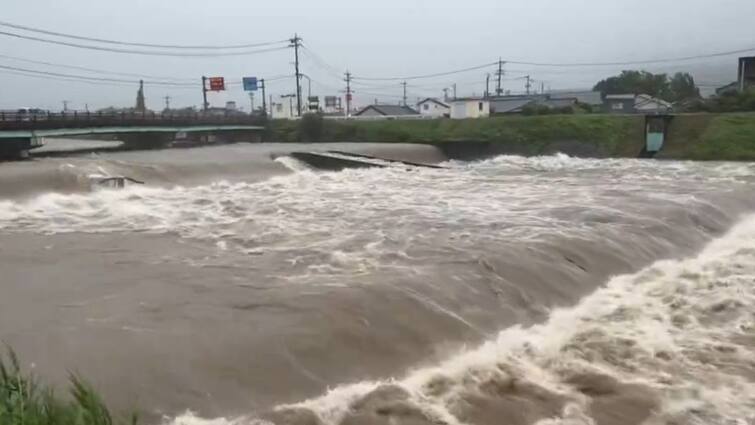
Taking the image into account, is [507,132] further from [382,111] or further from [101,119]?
[382,111]

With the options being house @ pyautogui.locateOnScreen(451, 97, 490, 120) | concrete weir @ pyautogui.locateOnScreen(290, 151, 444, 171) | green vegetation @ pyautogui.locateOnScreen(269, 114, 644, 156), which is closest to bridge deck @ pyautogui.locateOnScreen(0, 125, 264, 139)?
green vegetation @ pyautogui.locateOnScreen(269, 114, 644, 156)

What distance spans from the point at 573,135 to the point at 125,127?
21.2m

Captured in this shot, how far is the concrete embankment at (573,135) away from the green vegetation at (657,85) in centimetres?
3404

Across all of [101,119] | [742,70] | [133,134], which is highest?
[742,70]

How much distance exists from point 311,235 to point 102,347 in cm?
552

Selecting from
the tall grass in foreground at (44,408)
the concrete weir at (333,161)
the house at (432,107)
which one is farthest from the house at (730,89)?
the tall grass in foreground at (44,408)

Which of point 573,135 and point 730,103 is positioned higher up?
point 730,103

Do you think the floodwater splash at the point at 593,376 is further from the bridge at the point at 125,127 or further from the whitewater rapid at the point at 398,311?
the bridge at the point at 125,127

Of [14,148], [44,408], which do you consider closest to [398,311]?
[44,408]

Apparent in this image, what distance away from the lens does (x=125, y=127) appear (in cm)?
3162

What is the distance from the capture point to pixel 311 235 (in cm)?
1100

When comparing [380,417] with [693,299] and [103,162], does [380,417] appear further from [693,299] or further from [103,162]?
[103,162]

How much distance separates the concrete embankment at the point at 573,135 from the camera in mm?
28773

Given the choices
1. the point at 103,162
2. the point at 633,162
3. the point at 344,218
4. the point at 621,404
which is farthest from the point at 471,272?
the point at 633,162
